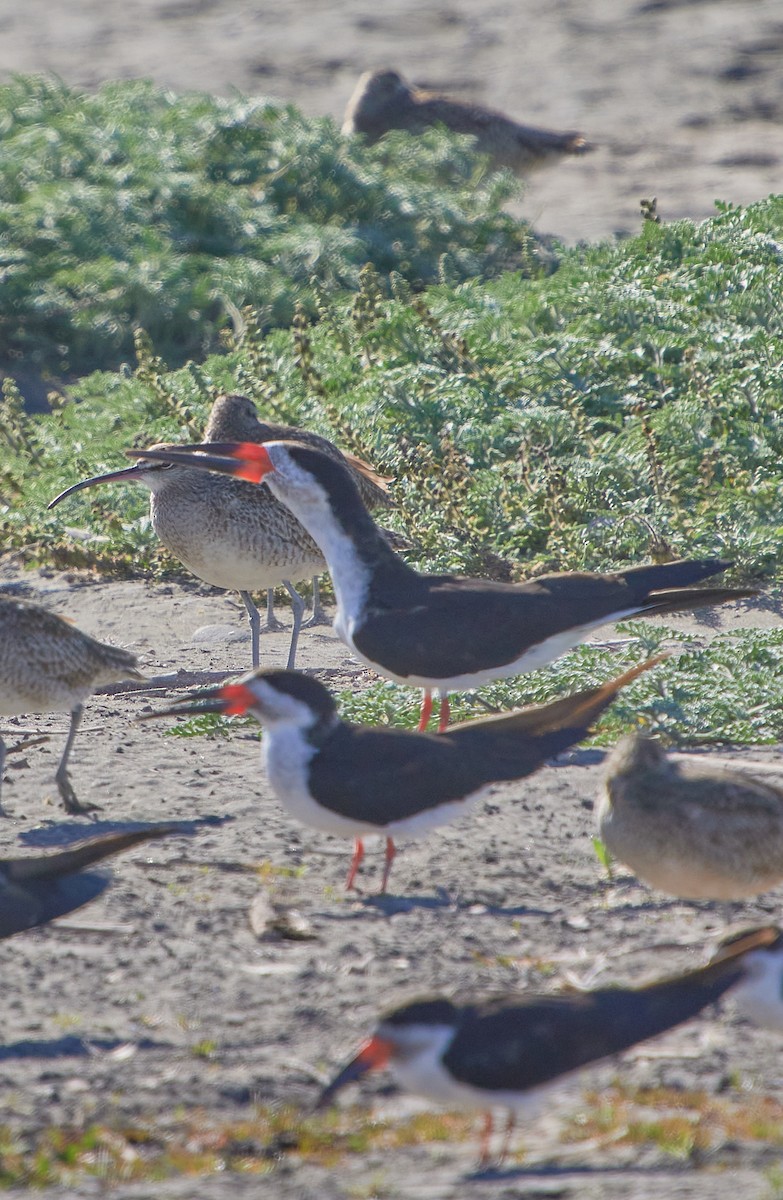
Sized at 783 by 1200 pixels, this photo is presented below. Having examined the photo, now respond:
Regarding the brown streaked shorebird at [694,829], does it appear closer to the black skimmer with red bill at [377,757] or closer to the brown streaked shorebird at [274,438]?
the black skimmer with red bill at [377,757]

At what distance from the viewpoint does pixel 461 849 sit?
7.01 m

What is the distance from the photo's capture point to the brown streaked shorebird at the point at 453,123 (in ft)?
63.2

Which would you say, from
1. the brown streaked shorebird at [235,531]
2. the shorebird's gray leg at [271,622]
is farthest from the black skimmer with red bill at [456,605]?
the shorebird's gray leg at [271,622]

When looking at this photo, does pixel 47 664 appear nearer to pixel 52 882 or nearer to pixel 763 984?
pixel 52 882

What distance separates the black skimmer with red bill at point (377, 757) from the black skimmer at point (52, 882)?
64 centimetres

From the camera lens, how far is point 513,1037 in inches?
187

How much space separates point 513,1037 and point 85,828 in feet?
9.41

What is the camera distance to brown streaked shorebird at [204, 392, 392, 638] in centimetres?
977

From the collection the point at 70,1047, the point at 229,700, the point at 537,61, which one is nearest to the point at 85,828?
the point at 229,700

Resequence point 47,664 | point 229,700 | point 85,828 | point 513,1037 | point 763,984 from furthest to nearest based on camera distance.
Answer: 1. point 47,664
2. point 85,828
3. point 229,700
4. point 763,984
5. point 513,1037

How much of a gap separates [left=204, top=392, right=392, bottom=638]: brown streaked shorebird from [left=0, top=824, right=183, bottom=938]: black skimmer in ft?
13.1

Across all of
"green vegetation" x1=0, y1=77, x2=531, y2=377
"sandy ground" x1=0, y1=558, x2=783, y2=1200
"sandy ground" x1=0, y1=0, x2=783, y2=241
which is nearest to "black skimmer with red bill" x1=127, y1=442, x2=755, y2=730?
"sandy ground" x1=0, y1=558, x2=783, y2=1200

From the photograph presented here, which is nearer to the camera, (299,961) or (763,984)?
(763,984)

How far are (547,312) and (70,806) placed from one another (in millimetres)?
6465
